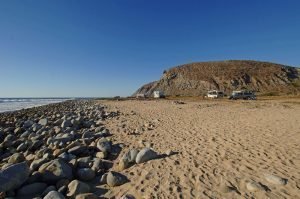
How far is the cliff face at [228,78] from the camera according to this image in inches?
3551

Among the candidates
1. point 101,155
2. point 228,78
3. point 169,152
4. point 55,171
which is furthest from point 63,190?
point 228,78

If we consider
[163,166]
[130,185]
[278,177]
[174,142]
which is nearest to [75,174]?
[130,185]

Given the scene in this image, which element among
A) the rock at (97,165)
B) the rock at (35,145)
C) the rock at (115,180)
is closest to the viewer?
the rock at (115,180)

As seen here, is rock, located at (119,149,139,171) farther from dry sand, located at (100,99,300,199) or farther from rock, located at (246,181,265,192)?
rock, located at (246,181,265,192)

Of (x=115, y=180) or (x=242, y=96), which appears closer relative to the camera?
(x=115, y=180)

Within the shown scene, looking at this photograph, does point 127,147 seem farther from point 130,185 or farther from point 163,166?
point 130,185

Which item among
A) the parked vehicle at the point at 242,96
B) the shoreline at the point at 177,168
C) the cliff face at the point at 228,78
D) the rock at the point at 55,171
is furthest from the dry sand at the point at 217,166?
the cliff face at the point at 228,78

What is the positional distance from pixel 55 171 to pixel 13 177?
38.1 inches

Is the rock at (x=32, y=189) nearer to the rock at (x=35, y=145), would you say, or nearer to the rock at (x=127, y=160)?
the rock at (x=127, y=160)

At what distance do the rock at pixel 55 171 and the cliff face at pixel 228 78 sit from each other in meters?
81.5

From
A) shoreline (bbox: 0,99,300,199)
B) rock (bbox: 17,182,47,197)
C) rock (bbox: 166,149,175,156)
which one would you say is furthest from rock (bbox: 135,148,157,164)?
rock (bbox: 17,182,47,197)

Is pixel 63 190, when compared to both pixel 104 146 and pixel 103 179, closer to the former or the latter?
pixel 103 179

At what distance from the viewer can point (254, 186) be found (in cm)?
470

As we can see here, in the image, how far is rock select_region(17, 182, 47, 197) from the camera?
5117mm
